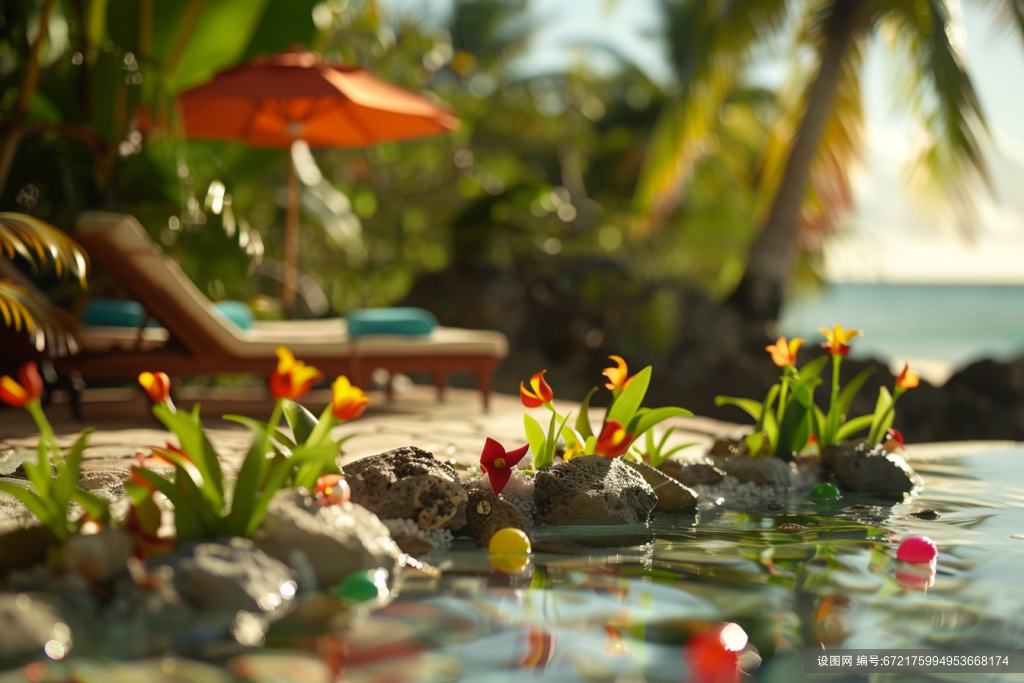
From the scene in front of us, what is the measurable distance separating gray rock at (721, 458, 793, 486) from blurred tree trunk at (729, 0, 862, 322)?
565 centimetres

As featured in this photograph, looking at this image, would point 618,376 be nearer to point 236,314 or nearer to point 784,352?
point 784,352

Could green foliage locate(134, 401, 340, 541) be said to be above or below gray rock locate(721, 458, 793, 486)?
above

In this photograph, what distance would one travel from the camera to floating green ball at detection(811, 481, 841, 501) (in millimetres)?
3963

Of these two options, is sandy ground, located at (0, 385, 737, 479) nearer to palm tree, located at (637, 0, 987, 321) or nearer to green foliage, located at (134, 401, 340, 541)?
green foliage, located at (134, 401, 340, 541)

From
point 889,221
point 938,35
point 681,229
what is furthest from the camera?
point 889,221

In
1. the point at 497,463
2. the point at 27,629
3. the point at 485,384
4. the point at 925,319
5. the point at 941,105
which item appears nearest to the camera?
the point at 27,629

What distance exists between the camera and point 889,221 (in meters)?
45.2

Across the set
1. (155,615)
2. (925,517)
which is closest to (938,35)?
(925,517)

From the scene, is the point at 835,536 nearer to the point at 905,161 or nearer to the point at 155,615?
the point at 155,615

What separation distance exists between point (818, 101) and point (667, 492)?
647 cm

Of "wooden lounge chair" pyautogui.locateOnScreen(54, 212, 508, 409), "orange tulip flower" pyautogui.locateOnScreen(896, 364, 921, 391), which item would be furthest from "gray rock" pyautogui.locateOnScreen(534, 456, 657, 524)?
"wooden lounge chair" pyautogui.locateOnScreen(54, 212, 508, 409)

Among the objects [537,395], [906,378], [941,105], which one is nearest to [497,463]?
[537,395]

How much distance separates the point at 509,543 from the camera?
3047mm

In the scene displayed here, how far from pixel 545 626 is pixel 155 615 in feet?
3.17
